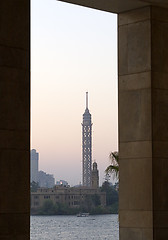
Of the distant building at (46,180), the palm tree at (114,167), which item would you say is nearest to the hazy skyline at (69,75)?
the distant building at (46,180)

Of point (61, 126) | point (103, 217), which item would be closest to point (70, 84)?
point (61, 126)

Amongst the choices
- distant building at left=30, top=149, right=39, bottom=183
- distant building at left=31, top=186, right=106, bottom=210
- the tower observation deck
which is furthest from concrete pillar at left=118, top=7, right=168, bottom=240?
the tower observation deck

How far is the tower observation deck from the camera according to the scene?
286 ft

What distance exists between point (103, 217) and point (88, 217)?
7.31 m

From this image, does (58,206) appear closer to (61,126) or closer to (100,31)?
(61,126)

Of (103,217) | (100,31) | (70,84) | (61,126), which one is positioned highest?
(100,31)

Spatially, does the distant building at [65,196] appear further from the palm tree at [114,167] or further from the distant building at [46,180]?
the palm tree at [114,167]

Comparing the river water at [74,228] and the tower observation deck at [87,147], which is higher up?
the tower observation deck at [87,147]

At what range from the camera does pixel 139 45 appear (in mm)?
8492

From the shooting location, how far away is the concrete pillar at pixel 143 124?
26.7 feet
